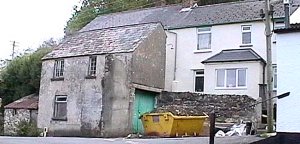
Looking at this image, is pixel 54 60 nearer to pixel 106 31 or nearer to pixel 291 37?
pixel 106 31

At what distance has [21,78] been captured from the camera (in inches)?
1619

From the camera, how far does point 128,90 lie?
97.0 ft

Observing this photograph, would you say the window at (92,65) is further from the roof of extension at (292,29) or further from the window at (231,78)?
the roof of extension at (292,29)

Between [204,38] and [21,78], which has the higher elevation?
[204,38]

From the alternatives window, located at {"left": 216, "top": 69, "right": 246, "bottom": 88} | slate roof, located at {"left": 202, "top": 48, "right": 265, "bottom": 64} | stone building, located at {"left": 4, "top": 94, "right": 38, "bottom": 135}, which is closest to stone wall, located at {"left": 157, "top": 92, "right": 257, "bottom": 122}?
window, located at {"left": 216, "top": 69, "right": 246, "bottom": 88}

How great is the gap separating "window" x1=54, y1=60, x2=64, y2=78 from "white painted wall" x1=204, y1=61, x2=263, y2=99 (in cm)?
962

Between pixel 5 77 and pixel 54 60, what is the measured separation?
411 inches

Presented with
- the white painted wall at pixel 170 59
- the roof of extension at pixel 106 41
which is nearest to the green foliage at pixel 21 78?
the roof of extension at pixel 106 41

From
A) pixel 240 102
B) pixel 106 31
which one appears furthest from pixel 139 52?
pixel 240 102


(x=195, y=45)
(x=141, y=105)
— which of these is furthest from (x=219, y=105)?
(x=195, y=45)

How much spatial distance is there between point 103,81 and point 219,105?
7.01 metres

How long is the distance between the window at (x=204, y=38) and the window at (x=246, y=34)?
2612 mm

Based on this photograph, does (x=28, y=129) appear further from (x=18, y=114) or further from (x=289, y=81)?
(x=289, y=81)

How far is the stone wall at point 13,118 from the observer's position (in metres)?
35.7
